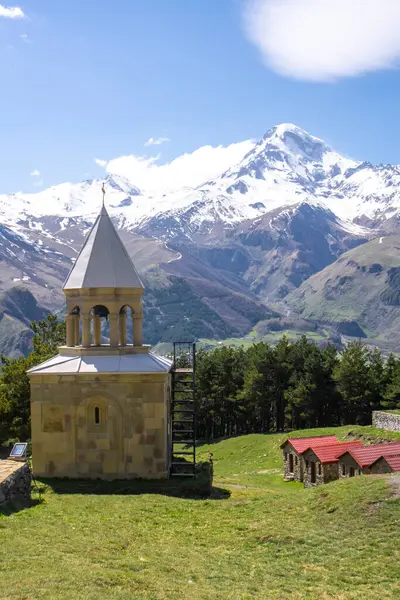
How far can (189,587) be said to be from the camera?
15.2 meters

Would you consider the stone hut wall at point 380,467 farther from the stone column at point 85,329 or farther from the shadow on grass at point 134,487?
the stone column at point 85,329

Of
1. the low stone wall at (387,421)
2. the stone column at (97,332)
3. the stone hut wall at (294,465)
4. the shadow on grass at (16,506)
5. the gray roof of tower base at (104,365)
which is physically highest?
the stone column at (97,332)

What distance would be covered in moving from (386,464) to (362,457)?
2637mm

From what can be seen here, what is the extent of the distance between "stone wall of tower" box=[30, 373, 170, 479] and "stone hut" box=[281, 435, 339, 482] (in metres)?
15.6

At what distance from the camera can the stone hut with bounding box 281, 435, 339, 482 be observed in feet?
142

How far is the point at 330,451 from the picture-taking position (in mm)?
39875

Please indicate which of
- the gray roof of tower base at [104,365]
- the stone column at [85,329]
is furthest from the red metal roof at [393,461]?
the stone column at [85,329]

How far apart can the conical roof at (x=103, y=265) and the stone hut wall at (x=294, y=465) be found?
18505mm

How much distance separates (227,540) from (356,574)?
4.66 meters

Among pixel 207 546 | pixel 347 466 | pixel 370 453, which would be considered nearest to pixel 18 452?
pixel 207 546

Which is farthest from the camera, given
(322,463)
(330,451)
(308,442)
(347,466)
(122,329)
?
(308,442)

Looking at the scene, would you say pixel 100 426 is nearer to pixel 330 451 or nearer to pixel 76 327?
pixel 76 327

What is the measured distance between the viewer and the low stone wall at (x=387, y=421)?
48003mm

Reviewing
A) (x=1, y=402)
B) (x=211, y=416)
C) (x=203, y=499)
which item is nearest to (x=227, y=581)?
(x=203, y=499)
